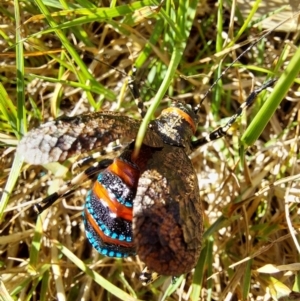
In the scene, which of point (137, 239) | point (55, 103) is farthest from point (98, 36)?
point (137, 239)

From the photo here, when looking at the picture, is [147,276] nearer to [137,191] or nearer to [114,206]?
[114,206]

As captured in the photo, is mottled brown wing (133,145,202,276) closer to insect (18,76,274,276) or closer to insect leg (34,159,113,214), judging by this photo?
insect (18,76,274,276)

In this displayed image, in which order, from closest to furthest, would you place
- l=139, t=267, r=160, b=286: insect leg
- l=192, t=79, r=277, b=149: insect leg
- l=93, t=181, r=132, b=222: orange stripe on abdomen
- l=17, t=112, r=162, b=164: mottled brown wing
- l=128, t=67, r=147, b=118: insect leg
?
1. l=17, t=112, r=162, b=164: mottled brown wing
2. l=93, t=181, r=132, b=222: orange stripe on abdomen
3. l=139, t=267, r=160, b=286: insect leg
4. l=192, t=79, r=277, b=149: insect leg
5. l=128, t=67, r=147, b=118: insect leg

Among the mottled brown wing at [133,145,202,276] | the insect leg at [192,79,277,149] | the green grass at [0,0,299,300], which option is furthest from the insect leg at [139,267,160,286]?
the insect leg at [192,79,277,149]

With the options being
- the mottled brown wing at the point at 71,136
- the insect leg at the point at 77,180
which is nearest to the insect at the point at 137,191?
the mottled brown wing at the point at 71,136

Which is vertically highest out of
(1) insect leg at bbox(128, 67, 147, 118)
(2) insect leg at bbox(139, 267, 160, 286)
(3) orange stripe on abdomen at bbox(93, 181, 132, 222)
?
(1) insect leg at bbox(128, 67, 147, 118)

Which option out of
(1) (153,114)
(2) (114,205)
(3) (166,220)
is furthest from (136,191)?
(1) (153,114)

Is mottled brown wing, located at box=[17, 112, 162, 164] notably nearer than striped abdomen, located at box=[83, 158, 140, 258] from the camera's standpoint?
Yes
